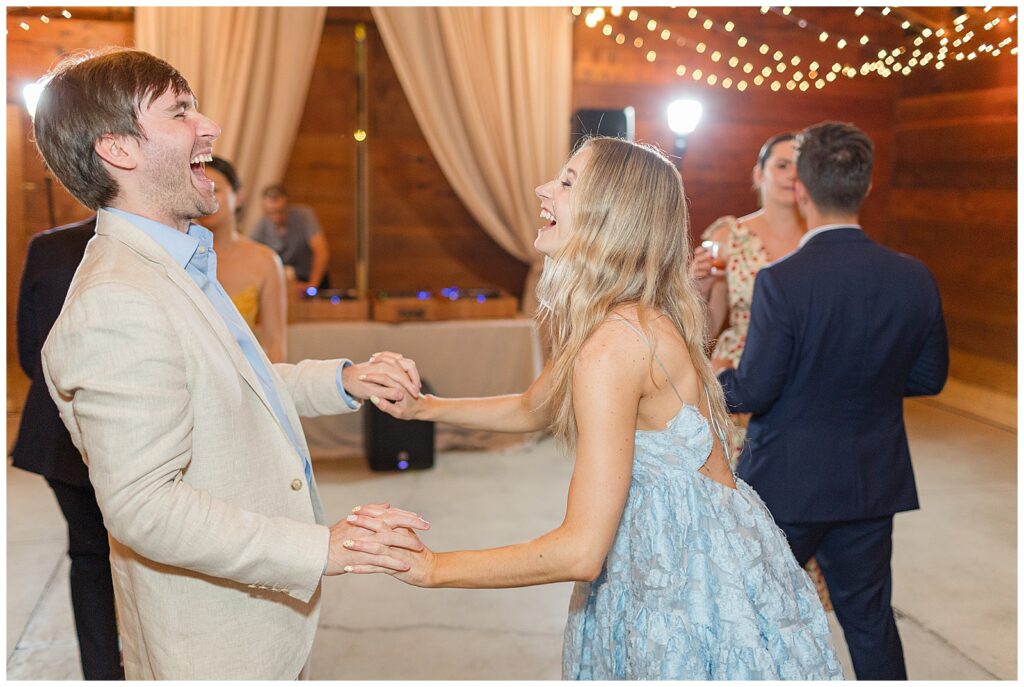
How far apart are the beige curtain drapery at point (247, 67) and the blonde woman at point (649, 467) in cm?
437

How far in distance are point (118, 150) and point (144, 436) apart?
485 millimetres

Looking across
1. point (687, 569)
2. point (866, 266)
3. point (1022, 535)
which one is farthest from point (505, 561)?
point (1022, 535)

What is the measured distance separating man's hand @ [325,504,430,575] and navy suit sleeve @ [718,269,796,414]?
1071mm

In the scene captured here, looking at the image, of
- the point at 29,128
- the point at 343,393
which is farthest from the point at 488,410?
the point at 29,128

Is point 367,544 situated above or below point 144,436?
below

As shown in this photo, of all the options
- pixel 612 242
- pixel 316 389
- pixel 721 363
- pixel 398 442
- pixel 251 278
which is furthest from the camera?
pixel 398 442

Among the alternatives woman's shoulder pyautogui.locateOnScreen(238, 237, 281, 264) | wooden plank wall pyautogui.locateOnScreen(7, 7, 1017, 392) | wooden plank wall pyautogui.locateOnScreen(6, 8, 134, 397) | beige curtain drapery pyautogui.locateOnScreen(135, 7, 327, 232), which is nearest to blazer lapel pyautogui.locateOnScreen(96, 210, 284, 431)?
woman's shoulder pyautogui.locateOnScreen(238, 237, 281, 264)

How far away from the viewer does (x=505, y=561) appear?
1460 millimetres

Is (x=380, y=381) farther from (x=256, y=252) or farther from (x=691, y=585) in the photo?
(x=256, y=252)

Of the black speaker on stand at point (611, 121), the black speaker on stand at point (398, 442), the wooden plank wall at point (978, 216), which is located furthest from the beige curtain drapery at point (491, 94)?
the wooden plank wall at point (978, 216)

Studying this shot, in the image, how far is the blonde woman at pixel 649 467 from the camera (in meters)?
1.47

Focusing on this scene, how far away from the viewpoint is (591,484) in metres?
1.42

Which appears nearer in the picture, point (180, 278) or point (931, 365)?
point (180, 278)

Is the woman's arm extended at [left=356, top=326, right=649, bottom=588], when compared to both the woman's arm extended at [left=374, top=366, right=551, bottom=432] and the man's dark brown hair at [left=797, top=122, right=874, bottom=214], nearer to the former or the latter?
the woman's arm extended at [left=374, top=366, right=551, bottom=432]
